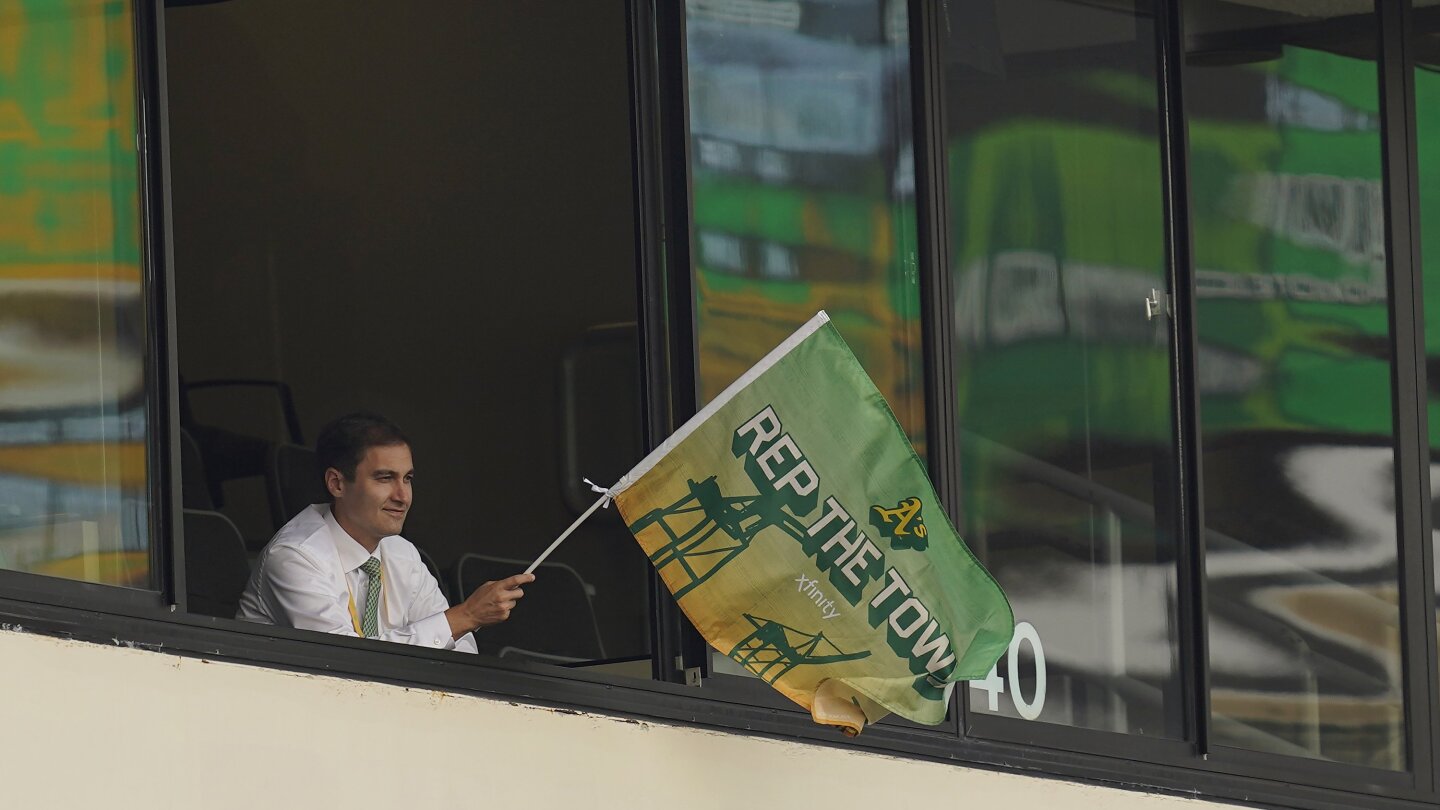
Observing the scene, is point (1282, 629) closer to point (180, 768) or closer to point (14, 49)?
point (180, 768)

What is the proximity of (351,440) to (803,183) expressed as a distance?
1343 millimetres

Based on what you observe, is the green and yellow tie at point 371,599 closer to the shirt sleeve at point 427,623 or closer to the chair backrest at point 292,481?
the shirt sleeve at point 427,623

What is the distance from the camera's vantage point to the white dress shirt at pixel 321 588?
17.5ft

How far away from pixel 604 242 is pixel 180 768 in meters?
5.19

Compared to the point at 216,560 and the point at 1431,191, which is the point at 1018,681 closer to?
the point at 1431,191

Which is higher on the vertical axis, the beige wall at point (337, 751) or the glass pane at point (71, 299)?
the glass pane at point (71, 299)

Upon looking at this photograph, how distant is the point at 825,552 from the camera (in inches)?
214

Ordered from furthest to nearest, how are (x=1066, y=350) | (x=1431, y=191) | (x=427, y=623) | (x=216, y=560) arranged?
(x=1431, y=191)
(x=216, y=560)
(x=1066, y=350)
(x=427, y=623)

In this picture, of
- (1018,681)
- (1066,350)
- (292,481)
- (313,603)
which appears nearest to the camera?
(313,603)

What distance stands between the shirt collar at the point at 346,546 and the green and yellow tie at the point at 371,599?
21 millimetres

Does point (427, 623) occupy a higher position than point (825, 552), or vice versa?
point (825, 552)

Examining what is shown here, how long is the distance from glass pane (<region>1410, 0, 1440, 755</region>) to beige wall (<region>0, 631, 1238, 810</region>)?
225 centimetres

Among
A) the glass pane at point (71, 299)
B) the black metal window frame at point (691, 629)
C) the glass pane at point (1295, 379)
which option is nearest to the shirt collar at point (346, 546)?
the black metal window frame at point (691, 629)

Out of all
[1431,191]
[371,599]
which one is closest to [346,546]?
[371,599]
